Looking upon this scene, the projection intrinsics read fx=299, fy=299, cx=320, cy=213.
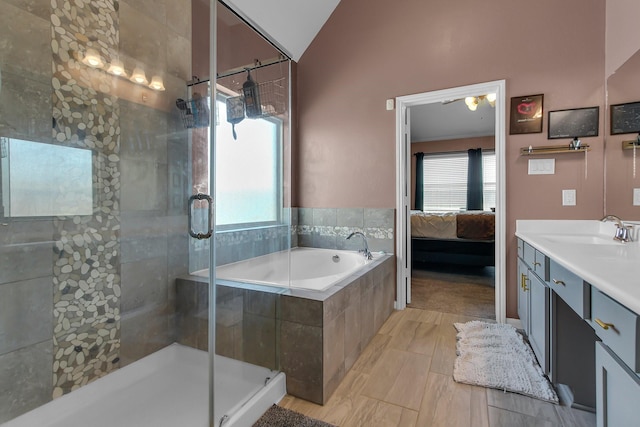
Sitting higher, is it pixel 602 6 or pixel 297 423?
Result: pixel 602 6

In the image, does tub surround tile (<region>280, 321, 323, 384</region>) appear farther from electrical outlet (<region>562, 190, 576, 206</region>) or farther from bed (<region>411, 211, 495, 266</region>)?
bed (<region>411, 211, 495, 266</region>)

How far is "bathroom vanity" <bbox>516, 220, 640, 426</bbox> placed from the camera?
2.53 ft

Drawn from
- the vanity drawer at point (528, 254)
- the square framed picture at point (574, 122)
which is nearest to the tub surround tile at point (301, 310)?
the vanity drawer at point (528, 254)

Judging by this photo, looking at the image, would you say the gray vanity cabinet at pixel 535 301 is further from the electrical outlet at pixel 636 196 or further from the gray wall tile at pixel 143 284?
the gray wall tile at pixel 143 284

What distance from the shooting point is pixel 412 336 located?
234 cm

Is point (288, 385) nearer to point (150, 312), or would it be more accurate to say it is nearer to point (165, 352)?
point (165, 352)

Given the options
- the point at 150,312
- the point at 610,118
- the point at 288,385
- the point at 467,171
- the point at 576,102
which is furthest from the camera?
the point at 467,171

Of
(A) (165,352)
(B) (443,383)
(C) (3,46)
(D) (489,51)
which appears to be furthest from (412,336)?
(C) (3,46)

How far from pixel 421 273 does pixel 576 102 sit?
2685mm

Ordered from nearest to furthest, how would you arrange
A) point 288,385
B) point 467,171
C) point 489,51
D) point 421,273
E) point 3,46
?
point 3,46 < point 288,385 < point 489,51 < point 421,273 < point 467,171

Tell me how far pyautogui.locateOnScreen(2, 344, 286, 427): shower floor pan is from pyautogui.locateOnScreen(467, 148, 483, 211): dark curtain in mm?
6063

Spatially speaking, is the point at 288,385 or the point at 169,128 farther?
the point at 169,128

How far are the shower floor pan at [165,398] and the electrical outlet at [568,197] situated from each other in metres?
2.45

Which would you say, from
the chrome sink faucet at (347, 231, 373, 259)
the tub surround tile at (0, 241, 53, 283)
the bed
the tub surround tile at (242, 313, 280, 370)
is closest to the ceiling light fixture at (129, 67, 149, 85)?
the tub surround tile at (0, 241, 53, 283)
